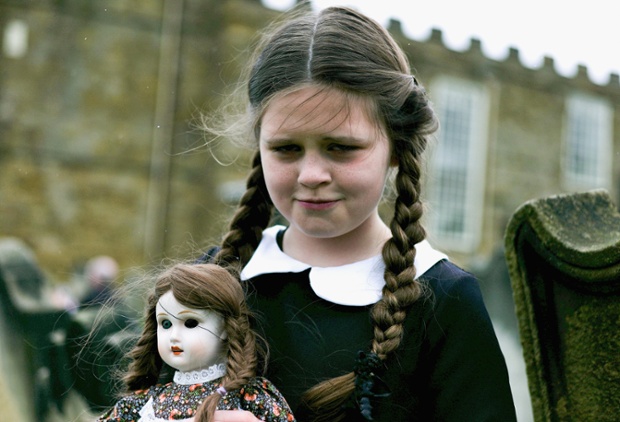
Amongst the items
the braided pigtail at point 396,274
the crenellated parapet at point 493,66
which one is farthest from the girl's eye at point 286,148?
the crenellated parapet at point 493,66

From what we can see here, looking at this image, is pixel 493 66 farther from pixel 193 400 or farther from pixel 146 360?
pixel 193 400

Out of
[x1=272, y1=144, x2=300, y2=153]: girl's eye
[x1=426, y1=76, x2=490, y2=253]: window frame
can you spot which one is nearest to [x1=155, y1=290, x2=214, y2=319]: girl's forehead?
[x1=272, y1=144, x2=300, y2=153]: girl's eye

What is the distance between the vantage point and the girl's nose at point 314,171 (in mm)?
2162

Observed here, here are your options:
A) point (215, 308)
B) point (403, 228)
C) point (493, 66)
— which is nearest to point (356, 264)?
point (403, 228)

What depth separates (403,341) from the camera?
221 centimetres

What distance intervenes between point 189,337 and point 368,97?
761mm

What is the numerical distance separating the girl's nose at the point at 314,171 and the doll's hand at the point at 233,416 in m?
0.58

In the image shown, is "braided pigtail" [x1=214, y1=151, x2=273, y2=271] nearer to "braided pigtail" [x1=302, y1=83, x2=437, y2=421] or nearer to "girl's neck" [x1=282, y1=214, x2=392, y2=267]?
"girl's neck" [x1=282, y1=214, x2=392, y2=267]

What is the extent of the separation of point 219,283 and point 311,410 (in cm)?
39

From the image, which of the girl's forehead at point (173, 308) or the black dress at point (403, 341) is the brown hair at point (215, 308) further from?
the black dress at point (403, 341)

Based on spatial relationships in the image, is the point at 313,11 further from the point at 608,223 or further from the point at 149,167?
the point at 149,167

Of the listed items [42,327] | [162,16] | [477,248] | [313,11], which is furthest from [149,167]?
[313,11]

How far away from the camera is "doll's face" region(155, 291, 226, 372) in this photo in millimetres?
2086

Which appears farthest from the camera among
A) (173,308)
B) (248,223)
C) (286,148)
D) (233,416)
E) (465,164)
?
(465,164)
